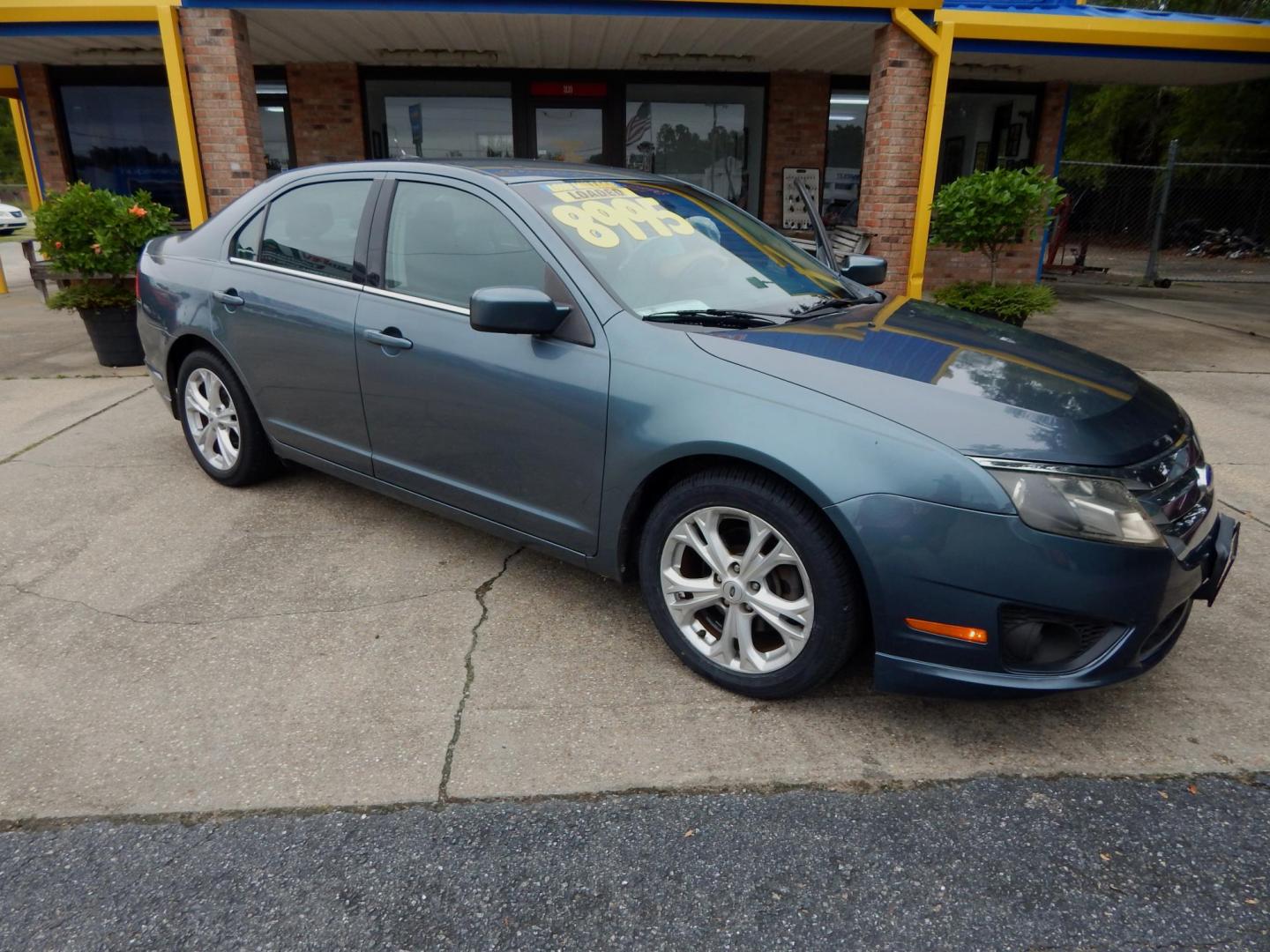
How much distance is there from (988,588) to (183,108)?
8.14 metres

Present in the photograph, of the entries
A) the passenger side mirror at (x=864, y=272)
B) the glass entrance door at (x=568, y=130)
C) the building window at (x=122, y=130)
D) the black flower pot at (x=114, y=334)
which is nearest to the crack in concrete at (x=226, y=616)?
the passenger side mirror at (x=864, y=272)

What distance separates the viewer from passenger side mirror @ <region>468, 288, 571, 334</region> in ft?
9.33

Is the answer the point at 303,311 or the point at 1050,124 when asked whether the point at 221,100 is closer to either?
the point at 303,311

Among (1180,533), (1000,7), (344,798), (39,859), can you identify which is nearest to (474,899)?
(344,798)

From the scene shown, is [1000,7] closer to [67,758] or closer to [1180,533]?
[1180,533]

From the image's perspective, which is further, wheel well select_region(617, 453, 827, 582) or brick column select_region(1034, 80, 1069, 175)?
brick column select_region(1034, 80, 1069, 175)

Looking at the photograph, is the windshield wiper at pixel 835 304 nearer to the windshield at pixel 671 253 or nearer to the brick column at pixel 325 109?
the windshield at pixel 671 253

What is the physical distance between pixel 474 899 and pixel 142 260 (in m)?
4.18

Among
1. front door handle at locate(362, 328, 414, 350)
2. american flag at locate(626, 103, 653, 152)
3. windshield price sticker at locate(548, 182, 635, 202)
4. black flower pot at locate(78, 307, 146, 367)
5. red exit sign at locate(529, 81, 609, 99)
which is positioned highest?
red exit sign at locate(529, 81, 609, 99)

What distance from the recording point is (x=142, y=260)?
4.84 m

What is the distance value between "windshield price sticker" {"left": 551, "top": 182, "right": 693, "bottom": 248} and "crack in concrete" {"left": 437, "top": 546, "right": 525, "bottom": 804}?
4.73 feet

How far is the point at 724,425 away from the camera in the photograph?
2643 mm

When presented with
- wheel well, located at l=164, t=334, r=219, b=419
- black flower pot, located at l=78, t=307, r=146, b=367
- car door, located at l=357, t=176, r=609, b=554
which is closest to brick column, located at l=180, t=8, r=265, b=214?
black flower pot, located at l=78, t=307, r=146, b=367

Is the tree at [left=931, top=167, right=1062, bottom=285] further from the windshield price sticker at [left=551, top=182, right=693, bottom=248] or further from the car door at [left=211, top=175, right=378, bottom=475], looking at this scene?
the car door at [left=211, top=175, right=378, bottom=475]
